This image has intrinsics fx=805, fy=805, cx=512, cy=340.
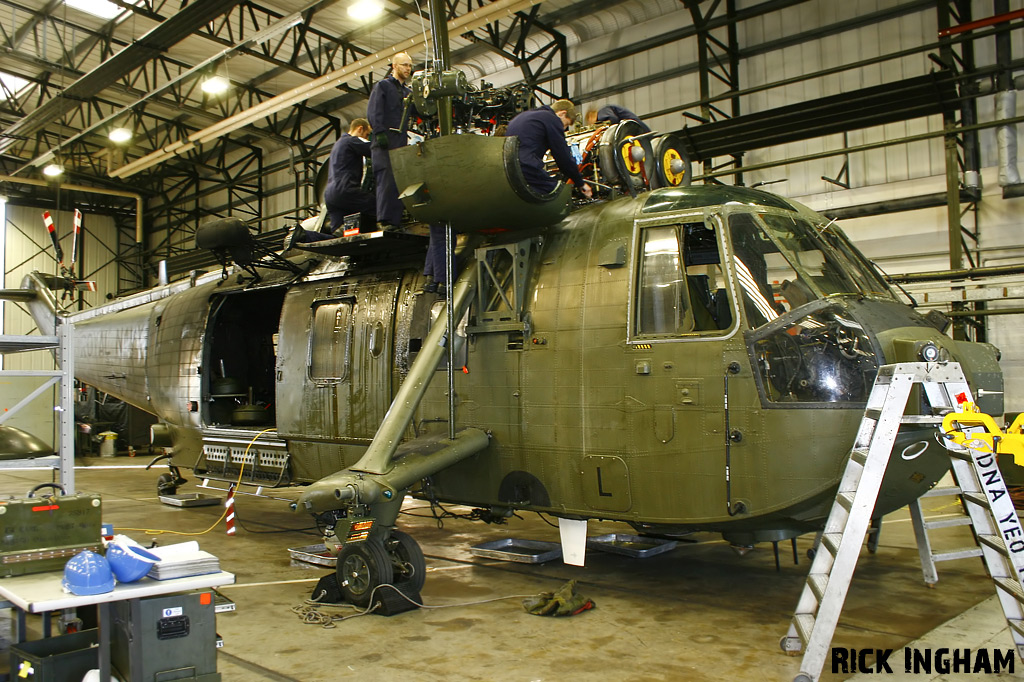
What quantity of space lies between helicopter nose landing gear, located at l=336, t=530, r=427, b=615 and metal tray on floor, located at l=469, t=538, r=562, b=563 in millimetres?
1656

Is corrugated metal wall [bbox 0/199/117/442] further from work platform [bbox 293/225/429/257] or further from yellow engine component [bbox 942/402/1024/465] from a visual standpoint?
yellow engine component [bbox 942/402/1024/465]

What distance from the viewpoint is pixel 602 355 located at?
20.2ft

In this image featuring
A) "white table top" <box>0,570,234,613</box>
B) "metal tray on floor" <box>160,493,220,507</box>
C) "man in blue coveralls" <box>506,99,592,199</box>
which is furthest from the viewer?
"metal tray on floor" <box>160,493,220,507</box>

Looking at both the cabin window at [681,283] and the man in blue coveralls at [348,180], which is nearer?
the cabin window at [681,283]

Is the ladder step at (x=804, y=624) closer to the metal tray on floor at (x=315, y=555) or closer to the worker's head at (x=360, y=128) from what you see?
the metal tray on floor at (x=315, y=555)

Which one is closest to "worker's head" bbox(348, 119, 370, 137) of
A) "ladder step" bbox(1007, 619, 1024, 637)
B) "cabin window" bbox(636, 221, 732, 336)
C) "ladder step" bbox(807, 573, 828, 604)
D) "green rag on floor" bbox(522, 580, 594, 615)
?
"cabin window" bbox(636, 221, 732, 336)

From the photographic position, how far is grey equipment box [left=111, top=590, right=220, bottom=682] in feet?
12.3

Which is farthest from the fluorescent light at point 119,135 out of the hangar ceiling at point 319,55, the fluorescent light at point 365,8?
the fluorescent light at point 365,8

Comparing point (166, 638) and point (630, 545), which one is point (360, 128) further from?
point (166, 638)

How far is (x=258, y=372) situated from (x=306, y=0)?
10.0m

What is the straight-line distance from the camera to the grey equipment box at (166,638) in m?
3.76

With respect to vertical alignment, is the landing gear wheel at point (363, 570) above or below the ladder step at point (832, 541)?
below

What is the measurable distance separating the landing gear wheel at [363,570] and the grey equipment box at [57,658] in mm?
2111

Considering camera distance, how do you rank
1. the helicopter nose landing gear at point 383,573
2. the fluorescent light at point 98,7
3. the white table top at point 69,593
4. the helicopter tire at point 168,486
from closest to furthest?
the white table top at point 69,593
the helicopter nose landing gear at point 383,573
the helicopter tire at point 168,486
the fluorescent light at point 98,7
